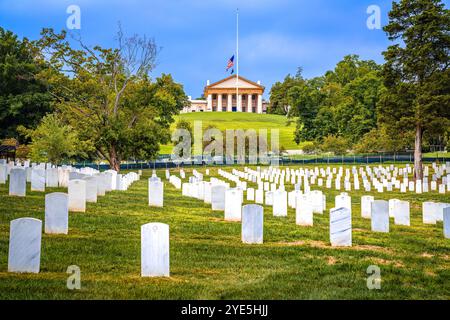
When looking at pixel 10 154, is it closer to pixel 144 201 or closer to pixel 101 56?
pixel 101 56

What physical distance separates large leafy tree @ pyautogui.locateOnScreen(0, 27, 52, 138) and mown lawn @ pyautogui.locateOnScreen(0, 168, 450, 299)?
42.1 meters

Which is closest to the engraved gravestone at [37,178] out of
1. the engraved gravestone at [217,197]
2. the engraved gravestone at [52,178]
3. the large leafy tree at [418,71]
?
the engraved gravestone at [52,178]

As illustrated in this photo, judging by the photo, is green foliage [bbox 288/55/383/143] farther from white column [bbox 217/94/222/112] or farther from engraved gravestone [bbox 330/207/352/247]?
engraved gravestone [bbox 330/207/352/247]

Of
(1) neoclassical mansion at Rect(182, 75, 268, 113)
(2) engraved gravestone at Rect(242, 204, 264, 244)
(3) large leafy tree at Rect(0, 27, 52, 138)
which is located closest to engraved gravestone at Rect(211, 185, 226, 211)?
(2) engraved gravestone at Rect(242, 204, 264, 244)

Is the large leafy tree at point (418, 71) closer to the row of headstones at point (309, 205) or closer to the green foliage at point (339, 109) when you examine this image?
the row of headstones at point (309, 205)

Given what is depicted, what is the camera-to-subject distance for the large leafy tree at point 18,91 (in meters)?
54.8

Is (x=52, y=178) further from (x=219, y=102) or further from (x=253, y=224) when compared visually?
(x=219, y=102)

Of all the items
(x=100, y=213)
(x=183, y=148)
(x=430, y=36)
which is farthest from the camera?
(x=183, y=148)

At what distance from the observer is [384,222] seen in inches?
586

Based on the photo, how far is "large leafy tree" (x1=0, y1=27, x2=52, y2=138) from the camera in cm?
5478

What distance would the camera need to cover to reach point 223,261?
388 inches

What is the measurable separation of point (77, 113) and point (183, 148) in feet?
74.5
